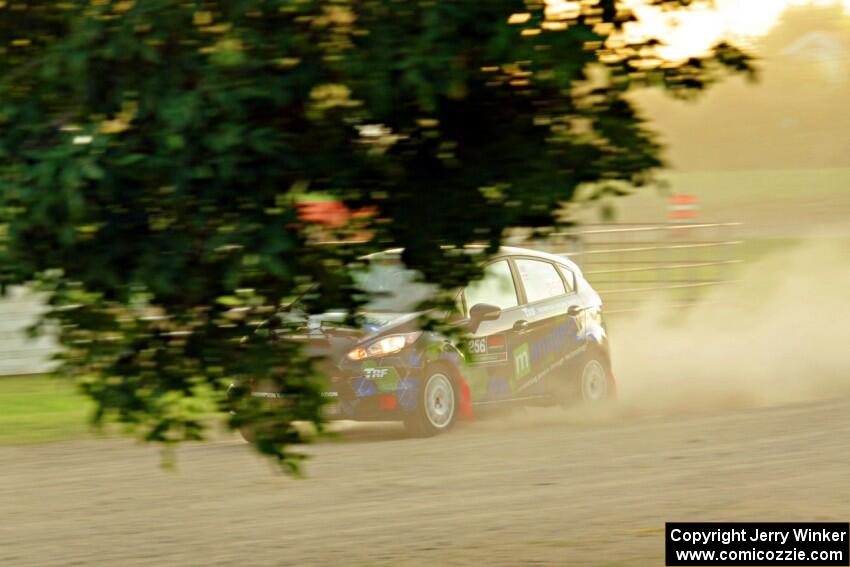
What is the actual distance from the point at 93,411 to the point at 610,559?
Result: 269cm

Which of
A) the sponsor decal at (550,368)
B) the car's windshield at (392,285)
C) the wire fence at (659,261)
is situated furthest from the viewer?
the wire fence at (659,261)

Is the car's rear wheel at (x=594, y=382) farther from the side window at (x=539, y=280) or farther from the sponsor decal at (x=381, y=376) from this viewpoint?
the sponsor decal at (x=381, y=376)

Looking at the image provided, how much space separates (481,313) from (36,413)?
4.43m

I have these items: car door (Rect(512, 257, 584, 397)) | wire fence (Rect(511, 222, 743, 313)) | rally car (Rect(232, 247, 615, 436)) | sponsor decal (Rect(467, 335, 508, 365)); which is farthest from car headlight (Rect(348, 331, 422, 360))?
wire fence (Rect(511, 222, 743, 313))

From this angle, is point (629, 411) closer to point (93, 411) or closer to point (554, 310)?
point (554, 310)

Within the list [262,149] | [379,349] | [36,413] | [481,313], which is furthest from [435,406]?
[262,149]

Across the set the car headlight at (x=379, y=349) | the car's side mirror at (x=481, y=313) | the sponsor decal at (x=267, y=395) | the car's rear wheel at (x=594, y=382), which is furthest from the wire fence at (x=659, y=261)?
the sponsor decal at (x=267, y=395)

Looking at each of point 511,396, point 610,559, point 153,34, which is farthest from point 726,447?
point 153,34

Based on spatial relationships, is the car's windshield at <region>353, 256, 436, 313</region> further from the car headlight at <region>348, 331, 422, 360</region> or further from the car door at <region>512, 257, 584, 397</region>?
the car door at <region>512, 257, 584, 397</region>

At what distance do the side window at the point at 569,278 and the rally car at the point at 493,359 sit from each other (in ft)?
0.04

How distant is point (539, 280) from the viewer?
13016 mm

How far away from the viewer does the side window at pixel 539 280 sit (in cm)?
1285

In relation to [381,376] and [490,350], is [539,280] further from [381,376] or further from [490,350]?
[381,376]

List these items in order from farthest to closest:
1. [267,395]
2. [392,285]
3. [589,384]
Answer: [589,384] < [392,285] < [267,395]
